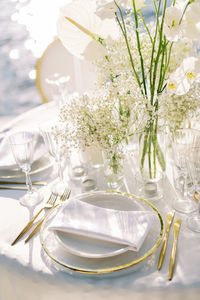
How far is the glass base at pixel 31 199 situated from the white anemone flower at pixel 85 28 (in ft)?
1.61

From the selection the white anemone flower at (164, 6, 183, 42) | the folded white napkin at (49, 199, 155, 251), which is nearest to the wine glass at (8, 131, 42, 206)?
the folded white napkin at (49, 199, 155, 251)

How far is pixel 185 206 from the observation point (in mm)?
976

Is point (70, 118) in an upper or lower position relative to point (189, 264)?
upper

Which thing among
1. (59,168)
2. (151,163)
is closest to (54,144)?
(59,168)

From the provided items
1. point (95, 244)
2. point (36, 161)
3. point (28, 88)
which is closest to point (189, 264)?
point (95, 244)

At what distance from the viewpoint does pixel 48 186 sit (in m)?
1.17

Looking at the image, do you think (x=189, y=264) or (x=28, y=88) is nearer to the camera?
(x=189, y=264)

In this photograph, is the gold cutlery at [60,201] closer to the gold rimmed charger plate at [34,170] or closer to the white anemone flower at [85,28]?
the gold rimmed charger plate at [34,170]

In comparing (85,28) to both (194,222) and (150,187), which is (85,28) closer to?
(150,187)

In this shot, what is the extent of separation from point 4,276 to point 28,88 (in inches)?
171

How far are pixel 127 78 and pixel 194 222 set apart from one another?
1.54 feet

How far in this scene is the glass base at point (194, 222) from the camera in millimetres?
883

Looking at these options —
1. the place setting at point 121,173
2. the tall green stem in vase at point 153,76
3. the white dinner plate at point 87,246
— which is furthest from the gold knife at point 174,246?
the tall green stem in vase at point 153,76

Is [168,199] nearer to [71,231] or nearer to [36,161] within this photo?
[71,231]
